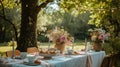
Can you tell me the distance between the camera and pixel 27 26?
11.3 m

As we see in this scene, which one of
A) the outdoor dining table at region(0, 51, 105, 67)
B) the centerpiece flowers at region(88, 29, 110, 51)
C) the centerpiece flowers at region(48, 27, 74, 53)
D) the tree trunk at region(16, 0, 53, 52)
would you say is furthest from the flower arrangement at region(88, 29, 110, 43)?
the tree trunk at region(16, 0, 53, 52)

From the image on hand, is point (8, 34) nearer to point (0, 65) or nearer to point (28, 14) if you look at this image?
point (28, 14)

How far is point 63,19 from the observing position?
128 ft

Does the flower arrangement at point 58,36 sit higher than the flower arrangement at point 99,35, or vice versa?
the flower arrangement at point 58,36

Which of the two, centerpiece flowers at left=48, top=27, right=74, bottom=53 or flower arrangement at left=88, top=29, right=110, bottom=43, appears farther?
flower arrangement at left=88, top=29, right=110, bottom=43

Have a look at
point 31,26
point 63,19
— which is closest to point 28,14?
point 31,26

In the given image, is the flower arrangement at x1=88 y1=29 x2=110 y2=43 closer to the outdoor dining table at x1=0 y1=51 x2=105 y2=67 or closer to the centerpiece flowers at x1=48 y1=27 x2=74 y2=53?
the outdoor dining table at x1=0 y1=51 x2=105 y2=67

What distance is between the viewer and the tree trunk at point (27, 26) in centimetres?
1124

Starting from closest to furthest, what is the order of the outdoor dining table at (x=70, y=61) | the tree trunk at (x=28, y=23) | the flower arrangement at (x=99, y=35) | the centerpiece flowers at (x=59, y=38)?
the outdoor dining table at (x=70, y=61), the centerpiece flowers at (x=59, y=38), the flower arrangement at (x=99, y=35), the tree trunk at (x=28, y=23)

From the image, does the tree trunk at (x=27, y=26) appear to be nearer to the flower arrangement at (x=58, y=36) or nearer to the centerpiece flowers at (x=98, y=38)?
the centerpiece flowers at (x=98, y=38)

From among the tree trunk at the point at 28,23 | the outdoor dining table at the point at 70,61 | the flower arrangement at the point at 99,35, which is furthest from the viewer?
the tree trunk at the point at 28,23

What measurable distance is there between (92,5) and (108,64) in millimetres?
8737

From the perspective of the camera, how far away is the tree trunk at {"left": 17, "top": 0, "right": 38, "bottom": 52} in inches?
443

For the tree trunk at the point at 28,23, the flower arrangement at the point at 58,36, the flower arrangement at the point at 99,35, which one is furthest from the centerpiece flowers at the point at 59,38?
the tree trunk at the point at 28,23
